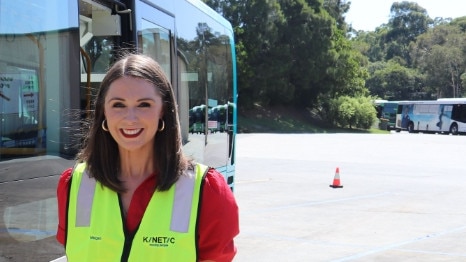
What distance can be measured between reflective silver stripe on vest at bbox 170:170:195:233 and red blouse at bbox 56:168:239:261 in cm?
5

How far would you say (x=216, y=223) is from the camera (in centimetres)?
195

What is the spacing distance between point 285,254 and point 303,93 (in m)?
47.6

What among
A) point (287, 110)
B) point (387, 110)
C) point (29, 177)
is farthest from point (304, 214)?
point (387, 110)

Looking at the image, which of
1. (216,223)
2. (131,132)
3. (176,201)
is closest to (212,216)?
(216,223)

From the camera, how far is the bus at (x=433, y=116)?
4941 centimetres

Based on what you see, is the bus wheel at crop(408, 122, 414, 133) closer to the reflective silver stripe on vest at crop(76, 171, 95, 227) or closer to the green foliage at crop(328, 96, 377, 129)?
the green foliage at crop(328, 96, 377, 129)

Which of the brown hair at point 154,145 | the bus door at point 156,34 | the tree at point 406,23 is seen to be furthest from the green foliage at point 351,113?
the tree at point 406,23

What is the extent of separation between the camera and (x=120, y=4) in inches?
198

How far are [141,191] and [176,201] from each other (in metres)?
0.14

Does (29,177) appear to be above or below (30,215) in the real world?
above

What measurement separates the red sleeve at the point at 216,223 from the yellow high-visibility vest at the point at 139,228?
33 mm

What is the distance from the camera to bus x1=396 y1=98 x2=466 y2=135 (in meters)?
49.4

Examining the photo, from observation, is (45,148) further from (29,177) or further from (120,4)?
(120,4)

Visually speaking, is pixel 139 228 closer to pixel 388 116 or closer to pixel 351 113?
pixel 351 113
